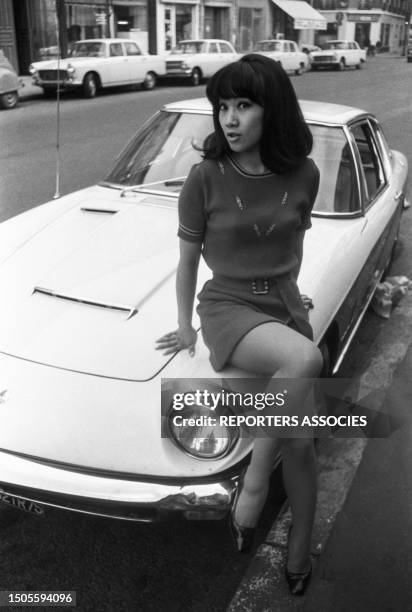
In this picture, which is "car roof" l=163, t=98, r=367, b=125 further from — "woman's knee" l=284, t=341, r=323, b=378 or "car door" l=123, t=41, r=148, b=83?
"car door" l=123, t=41, r=148, b=83

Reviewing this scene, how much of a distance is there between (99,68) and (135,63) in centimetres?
188

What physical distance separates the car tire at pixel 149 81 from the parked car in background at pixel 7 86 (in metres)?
5.68

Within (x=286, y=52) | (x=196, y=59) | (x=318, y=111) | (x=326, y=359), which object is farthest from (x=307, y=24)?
(x=326, y=359)

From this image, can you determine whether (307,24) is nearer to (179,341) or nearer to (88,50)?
(88,50)

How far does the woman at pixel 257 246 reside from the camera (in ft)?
6.89

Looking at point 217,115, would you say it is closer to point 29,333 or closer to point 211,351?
point 211,351

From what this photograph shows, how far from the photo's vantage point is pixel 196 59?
73.2 ft

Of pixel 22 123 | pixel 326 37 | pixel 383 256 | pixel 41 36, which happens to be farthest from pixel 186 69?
pixel 326 37

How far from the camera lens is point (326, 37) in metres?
54.4

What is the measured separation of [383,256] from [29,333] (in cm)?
273

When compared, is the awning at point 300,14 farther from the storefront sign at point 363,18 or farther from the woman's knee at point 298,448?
the woman's knee at point 298,448

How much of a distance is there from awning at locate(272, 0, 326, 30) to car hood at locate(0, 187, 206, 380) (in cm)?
3936

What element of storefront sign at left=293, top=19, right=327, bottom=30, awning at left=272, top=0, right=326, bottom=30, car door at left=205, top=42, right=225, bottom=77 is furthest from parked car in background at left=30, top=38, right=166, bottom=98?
storefront sign at left=293, top=19, right=327, bottom=30

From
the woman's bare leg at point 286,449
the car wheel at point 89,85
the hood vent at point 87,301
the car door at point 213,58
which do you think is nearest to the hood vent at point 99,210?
the hood vent at point 87,301
